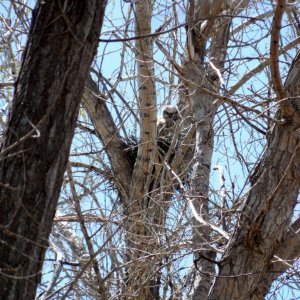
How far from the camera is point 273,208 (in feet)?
13.2

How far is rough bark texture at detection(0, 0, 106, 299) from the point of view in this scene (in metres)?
2.52

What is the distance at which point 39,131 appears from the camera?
8.48 ft

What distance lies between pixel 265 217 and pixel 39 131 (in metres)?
1.80

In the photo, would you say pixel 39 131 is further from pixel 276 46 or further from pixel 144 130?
pixel 144 130

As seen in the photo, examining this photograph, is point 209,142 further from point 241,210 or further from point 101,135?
point 101,135

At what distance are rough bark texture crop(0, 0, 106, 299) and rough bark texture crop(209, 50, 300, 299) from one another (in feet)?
5.29

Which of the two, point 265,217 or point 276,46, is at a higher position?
point 276,46

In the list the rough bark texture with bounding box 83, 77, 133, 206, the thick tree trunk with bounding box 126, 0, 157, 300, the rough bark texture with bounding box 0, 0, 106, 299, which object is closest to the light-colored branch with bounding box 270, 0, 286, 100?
the rough bark texture with bounding box 0, 0, 106, 299

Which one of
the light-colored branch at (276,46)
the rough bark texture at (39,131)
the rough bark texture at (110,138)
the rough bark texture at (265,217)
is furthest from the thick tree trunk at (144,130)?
the rough bark texture at (39,131)

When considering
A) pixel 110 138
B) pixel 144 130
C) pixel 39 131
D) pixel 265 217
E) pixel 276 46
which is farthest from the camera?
pixel 110 138

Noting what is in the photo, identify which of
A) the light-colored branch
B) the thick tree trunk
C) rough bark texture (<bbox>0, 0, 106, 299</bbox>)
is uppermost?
the thick tree trunk

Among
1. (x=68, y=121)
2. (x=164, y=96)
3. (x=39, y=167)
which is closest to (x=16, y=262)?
(x=39, y=167)

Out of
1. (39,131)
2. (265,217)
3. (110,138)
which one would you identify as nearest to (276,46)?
(265,217)

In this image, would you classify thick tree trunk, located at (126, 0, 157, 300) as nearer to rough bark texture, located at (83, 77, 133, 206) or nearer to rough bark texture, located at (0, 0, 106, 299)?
rough bark texture, located at (83, 77, 133, 206)
